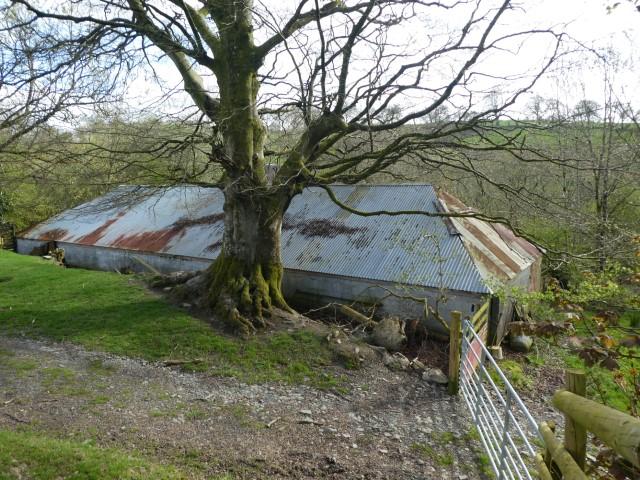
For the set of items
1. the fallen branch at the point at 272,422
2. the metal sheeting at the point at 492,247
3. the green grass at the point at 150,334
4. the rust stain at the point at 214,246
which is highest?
the metal sheeting at the point at 492,247

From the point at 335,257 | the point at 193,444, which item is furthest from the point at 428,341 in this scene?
the point at 193,444

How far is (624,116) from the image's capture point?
21.0m

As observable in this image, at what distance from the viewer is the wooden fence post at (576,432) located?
2.72 m

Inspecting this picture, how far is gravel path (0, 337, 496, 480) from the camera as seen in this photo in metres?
5.54

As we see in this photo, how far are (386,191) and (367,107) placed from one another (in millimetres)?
6698

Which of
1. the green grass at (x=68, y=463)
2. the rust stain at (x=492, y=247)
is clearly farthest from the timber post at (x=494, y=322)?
the green grass at (x=68, y=463)

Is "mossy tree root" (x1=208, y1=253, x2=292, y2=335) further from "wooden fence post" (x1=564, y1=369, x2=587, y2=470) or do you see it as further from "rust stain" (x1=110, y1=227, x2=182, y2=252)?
"wooden fence post" (x1=564, y1=369, x2=587, y2=470)

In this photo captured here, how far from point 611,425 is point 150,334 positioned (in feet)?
31.7

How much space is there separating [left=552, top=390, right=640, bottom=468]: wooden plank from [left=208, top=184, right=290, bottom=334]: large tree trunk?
870cm

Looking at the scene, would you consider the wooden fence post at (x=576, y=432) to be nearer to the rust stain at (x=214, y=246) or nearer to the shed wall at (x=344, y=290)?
the shed wall at (x=344, y=290)

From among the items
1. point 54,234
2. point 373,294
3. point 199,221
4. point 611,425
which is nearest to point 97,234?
point 54,234

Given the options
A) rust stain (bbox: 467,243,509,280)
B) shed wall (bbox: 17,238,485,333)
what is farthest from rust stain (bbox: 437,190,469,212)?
shed wall (bbox: 17,238,485,333)

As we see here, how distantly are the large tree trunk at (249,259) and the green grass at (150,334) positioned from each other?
884 mm

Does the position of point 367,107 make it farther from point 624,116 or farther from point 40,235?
point 40,235
